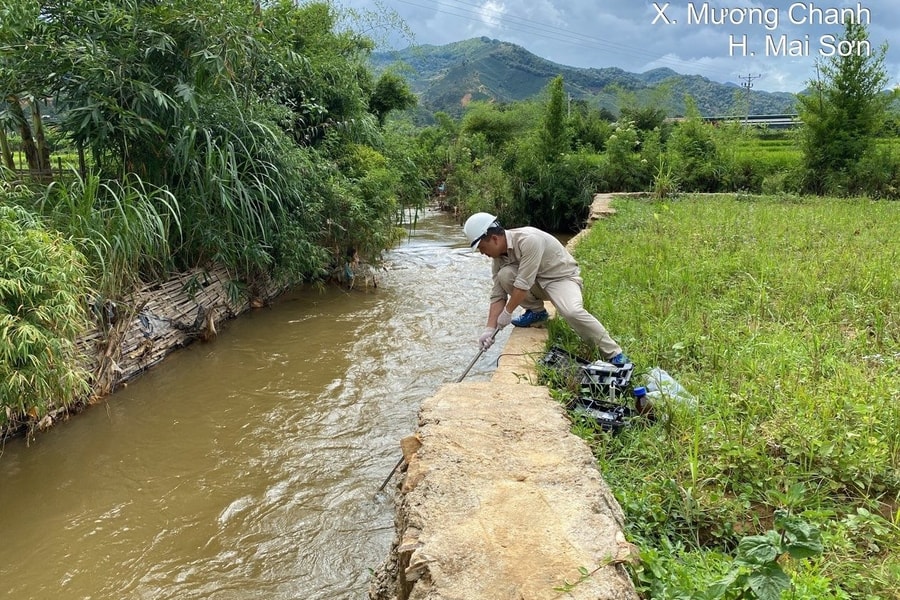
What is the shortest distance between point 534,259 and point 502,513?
209cm

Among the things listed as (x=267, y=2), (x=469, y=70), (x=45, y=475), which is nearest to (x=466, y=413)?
(x=45, y=475)

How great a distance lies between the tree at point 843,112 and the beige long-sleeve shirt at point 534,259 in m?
9.23

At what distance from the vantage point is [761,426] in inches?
98.8

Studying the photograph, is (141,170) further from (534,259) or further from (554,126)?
(554,126)

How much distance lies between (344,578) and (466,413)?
0.95 meters

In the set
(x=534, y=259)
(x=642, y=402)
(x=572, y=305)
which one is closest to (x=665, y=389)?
(x=642, y=402)

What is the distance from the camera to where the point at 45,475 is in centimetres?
335

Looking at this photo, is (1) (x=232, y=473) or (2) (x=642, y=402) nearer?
(2) (x=642, y=402)

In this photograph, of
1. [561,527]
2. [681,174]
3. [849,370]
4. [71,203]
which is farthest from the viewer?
[681,174]

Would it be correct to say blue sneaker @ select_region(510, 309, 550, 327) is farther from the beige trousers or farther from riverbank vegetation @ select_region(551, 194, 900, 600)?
riverbank vegetation @ select_region(551, 194, 900, 600)

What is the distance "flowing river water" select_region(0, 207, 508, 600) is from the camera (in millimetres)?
2641

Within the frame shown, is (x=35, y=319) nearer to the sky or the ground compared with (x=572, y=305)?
nearer to the sky

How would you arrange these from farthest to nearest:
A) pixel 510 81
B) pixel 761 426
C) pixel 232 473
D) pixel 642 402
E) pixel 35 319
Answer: pixel 510 81, pixel 232 473, pixel 35 319, pixel 642 402, pixel 761 426

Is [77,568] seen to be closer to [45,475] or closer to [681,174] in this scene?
[45,475]
